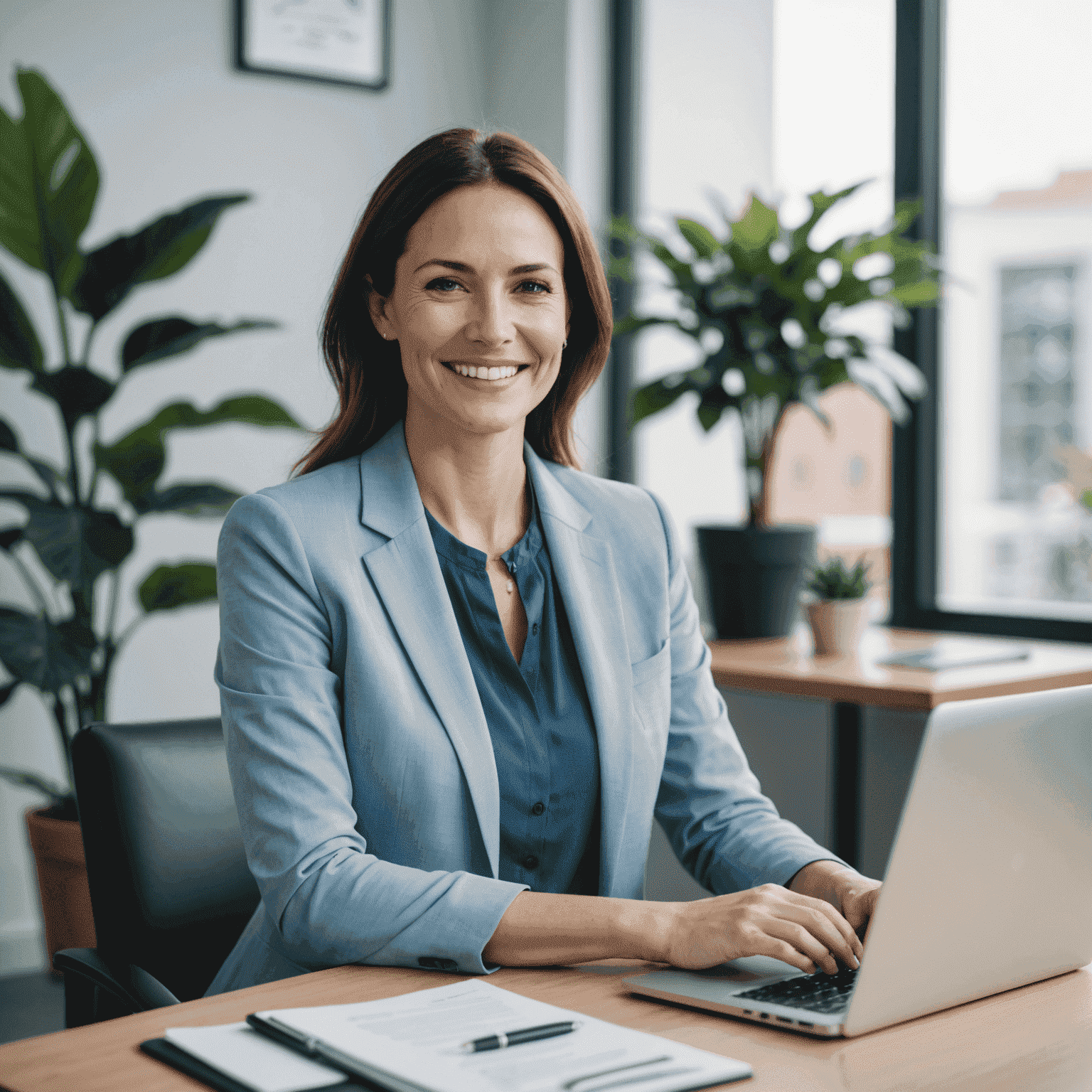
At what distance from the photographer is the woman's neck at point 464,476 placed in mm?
1444

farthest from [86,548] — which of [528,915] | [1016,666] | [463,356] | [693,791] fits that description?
[1016,666]

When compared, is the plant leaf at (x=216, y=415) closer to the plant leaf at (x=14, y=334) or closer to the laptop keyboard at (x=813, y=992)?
the plant leaf at (x=14, y=334)

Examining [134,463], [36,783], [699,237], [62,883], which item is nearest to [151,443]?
[134,463]

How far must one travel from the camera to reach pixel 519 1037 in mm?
857

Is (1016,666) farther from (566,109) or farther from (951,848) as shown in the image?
(566,109)

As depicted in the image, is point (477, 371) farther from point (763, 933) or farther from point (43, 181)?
point (43, 181)

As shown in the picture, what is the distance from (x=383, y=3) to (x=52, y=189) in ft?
4.07

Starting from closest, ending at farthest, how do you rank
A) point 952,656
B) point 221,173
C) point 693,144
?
point 952,656, point 221,173, point 693,144

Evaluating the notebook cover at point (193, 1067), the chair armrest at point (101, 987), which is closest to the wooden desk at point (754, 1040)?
the notebook cover at point (193, 1067)

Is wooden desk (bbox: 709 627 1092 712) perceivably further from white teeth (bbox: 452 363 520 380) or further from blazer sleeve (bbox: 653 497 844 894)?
white teeth (bbox: 452 363 520 380)

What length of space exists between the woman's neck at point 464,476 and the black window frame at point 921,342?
69.4 inches

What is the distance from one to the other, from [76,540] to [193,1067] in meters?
1.70

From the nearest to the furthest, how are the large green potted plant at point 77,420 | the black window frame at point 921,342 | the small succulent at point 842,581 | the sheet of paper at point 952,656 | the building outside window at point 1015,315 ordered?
the sheet of paper at point 952,656, the large green potted plant at point 77,420, the small succulent at point 842,581, the building outside window at point 1015,315, the black window frame at point 921,342

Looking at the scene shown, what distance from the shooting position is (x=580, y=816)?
54.4 inches
